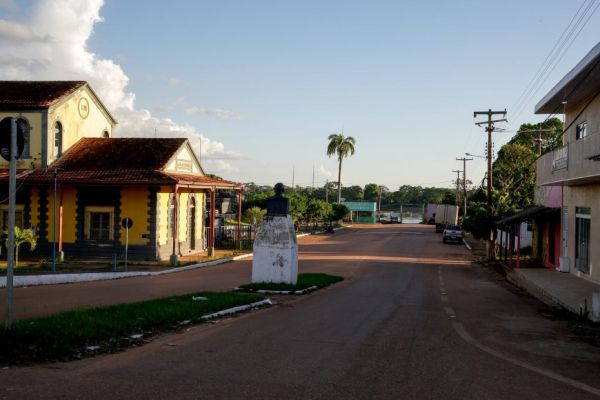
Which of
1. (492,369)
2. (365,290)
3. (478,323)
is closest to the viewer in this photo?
(492,369)

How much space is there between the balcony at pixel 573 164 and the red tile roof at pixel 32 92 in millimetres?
23610

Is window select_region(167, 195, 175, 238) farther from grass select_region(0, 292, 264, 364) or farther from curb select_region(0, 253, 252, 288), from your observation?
grass select_region(0, 292, 264, 364)

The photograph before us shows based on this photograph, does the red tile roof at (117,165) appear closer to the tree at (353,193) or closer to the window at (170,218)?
the window at (170,218)

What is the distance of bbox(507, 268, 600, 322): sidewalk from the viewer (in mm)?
15129

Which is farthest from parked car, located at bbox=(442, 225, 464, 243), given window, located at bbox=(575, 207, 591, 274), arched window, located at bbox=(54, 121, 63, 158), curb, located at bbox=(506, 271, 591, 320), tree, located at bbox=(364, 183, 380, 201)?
tree, located at bbox=(364, 183, 380, 201)

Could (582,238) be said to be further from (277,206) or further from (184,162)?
(184,162)

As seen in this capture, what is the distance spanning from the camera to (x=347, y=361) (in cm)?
848

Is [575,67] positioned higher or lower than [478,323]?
higher

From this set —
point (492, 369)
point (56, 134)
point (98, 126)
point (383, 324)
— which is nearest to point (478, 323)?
Result: point (383, 324)

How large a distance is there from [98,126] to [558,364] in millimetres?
31358

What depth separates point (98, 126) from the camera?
116 ft

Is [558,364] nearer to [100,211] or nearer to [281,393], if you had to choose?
[281,393]

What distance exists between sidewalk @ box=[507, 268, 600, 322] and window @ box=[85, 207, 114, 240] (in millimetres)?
18966

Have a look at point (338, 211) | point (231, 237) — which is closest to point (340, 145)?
point (338, 211)
